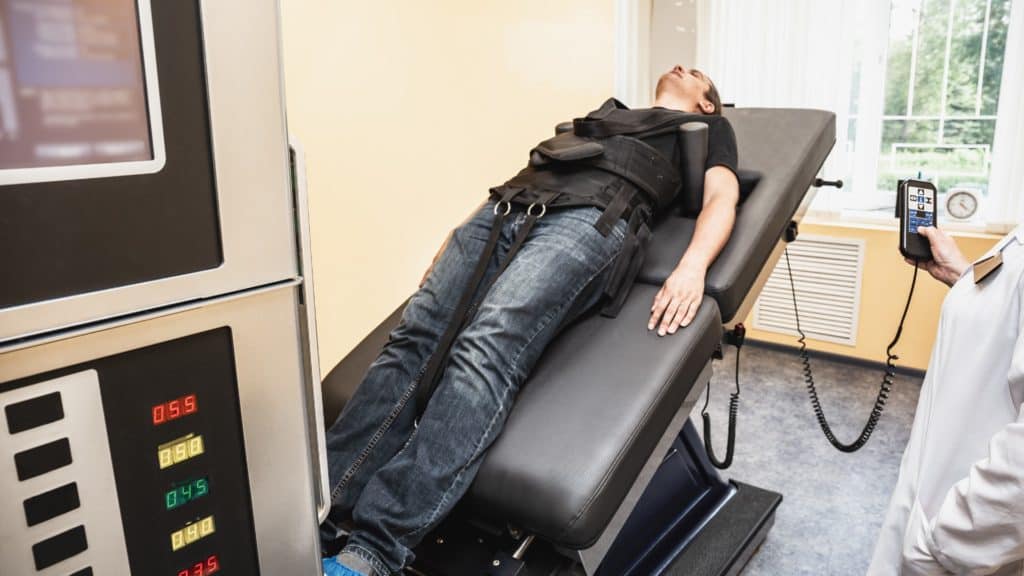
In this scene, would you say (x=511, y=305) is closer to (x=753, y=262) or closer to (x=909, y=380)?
(x=753, y=262)

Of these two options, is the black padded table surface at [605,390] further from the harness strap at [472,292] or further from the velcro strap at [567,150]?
the velcro strap at [567,150]

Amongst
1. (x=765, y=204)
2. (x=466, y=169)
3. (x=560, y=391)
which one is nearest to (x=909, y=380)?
(x=765, y=204)

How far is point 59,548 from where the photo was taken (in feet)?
1.44

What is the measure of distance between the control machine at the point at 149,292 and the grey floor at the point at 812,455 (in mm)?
1724

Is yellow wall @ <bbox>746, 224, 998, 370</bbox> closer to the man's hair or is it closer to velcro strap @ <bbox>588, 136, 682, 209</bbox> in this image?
the man's hair

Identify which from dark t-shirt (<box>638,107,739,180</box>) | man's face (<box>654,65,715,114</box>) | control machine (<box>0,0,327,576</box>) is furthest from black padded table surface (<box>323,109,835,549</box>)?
control machine (<box>0,0,327,576</box>)

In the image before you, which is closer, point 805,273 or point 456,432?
point 456,432

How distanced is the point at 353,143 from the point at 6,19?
200cm

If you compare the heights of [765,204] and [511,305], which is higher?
[765,204]

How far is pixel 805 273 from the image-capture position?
3.20 meters

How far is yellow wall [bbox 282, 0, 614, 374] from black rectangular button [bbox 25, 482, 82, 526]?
1816mm

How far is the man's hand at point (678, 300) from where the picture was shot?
4.77 ft

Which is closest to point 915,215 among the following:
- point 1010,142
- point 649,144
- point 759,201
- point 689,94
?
point 759,201

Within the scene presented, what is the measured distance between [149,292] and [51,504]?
14 cm
